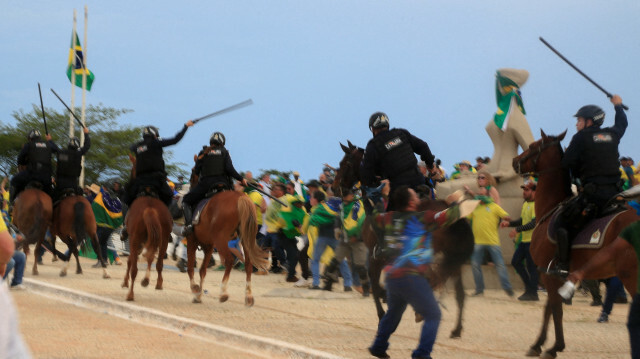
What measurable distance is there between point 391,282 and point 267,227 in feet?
41.6

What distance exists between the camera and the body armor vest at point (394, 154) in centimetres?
1097

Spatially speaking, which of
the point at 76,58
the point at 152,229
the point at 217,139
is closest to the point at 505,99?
the point at 217,139

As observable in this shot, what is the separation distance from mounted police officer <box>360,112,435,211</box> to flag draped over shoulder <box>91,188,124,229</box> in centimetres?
1349

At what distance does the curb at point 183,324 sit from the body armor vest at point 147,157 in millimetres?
2304

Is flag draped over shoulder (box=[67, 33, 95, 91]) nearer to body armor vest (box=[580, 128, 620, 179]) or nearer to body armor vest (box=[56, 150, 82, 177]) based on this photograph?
body armor vest (box=[56, 150, 82, 177])

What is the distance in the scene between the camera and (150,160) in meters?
15.3

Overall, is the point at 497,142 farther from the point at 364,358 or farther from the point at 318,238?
the point at 364,358

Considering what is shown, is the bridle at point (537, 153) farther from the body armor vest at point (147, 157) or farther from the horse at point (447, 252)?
the body armor vest at point (147, 157)

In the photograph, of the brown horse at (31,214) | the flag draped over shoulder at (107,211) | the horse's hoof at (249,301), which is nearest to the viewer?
the horse's hoof at (249,301)

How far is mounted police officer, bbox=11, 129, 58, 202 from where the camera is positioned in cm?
1923

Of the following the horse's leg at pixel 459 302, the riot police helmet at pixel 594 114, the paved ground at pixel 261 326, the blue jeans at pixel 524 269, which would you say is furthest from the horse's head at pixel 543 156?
the blue jeans at pixel 524 269

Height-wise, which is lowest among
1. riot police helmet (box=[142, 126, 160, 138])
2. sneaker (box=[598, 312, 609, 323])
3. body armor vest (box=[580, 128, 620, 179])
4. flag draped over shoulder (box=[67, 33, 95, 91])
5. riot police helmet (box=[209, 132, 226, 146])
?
sneaker (box=[598, 312, 609, 323])

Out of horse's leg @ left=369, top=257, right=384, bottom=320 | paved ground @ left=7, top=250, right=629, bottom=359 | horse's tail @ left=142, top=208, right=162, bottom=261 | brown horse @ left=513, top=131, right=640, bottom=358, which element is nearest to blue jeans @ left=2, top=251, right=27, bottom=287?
paved ground @ left=7, top=250, right=629, bottom=359

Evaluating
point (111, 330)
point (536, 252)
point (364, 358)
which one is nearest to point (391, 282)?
point (364, 358)
